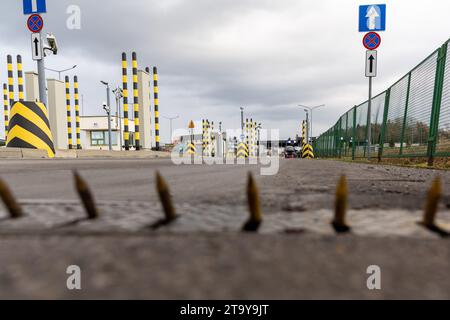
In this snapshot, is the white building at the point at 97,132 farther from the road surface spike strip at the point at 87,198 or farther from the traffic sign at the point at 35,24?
the road surface spike strip at the point at 87,198

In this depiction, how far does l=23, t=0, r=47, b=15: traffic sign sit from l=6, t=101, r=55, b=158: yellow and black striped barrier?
2434 millimetres

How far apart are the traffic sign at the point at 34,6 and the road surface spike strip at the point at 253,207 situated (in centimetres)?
974

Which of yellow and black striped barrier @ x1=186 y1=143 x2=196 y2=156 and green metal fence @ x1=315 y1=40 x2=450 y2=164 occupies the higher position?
green metal fence @ x1=315 y1=40 x2=450 y2=164

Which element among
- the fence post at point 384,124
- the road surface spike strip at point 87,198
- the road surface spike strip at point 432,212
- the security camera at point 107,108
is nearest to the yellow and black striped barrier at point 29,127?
the road surface spike strip at point 87,198

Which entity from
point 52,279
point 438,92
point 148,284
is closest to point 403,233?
point 148,284

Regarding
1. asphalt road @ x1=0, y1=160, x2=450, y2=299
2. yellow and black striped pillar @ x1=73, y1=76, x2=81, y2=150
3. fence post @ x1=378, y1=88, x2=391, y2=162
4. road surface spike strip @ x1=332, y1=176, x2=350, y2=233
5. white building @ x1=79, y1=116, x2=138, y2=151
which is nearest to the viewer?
asphalt road @ x1=0, y1=160, x2=450, y2=299

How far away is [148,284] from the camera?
488mm

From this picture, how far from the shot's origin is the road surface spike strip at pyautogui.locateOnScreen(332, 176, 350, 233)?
0.61 m

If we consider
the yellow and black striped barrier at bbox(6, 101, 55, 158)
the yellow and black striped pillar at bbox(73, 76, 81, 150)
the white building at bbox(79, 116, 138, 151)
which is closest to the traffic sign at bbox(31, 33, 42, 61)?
the yellow and black striped barrier at bbox(6, 101, 55, 158)

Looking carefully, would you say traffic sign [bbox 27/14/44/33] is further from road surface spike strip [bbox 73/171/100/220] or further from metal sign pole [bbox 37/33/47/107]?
road surface spike strip [bbox 73/171/100/220]

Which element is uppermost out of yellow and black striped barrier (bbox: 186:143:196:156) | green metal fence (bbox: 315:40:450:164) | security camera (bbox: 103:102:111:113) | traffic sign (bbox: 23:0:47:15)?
traffic sign (bbox: 23:0:47:15)

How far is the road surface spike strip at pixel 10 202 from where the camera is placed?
0.69 m
